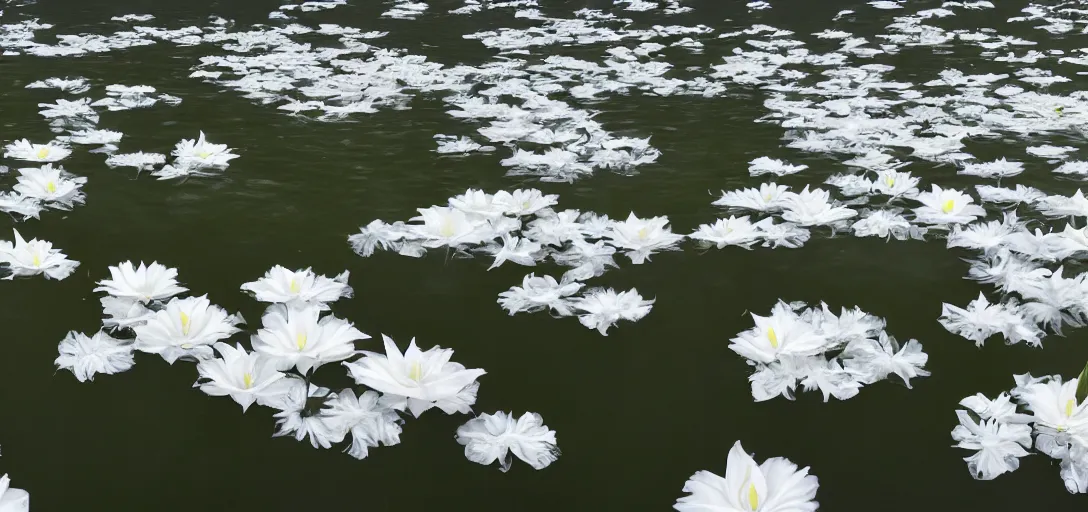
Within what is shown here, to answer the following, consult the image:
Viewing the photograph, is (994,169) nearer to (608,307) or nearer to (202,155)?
(608,307)

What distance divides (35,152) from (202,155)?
0.43 metres

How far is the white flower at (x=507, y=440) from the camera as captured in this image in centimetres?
114

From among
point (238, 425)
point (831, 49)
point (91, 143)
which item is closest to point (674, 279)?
point (238, 425)

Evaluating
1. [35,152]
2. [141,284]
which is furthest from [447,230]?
[35,152]

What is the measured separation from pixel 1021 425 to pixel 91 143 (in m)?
2.34

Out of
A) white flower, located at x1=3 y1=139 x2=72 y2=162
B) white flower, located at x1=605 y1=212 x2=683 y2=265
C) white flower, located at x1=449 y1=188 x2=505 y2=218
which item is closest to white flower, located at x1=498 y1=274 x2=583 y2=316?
white flower, located at x1=605 y1=212 x2=683 y2=265

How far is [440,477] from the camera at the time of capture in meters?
1.12

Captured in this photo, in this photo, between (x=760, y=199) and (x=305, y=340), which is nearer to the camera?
(x=305, y=340)

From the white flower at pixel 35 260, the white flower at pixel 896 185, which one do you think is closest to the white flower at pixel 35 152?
the white flower at pixel 35 260

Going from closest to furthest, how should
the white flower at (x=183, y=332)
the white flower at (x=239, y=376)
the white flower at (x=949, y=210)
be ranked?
the white flower at (x=239, y=376), the white flower at (x=183, y=332), the white flower at (x=949, y=210)

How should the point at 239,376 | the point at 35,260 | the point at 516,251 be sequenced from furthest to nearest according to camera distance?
1. the point at 516,251
2. the point at 35,260
3. the point at 239,376

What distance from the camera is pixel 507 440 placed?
117 centimetres

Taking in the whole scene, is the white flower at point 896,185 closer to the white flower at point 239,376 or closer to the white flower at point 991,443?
the white flower at point 991,443

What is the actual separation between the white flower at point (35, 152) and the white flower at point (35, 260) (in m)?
0.68
